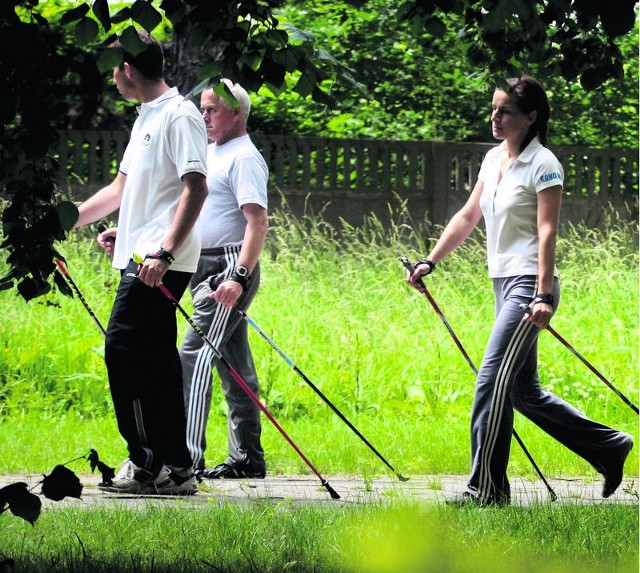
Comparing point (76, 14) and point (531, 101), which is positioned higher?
point (76, 14)

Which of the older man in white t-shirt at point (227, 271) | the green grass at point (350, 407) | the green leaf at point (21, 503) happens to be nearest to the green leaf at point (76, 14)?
the green grass at point (350, 407)

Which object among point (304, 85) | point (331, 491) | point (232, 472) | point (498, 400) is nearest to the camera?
point (304, 85)

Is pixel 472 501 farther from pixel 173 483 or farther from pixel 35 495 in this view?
pixel 35 495

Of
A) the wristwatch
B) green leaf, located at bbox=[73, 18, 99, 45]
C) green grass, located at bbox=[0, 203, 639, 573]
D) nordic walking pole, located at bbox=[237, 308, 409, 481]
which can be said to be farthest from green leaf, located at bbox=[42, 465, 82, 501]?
the wristwatch

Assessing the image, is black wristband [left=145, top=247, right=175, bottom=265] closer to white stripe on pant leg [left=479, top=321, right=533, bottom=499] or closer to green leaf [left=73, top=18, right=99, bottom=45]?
green leaf [left=73, top=18, right=99, bottom=45]

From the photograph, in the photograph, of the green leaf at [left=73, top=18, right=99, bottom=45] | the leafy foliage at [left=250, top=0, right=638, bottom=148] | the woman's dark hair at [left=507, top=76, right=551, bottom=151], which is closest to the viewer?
the green leaf at [left=73, top=18, right=99, bottom=45]

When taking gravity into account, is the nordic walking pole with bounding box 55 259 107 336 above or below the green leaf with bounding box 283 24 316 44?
below

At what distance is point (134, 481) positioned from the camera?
6133 millimetres

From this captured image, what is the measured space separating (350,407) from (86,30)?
4.70 metres

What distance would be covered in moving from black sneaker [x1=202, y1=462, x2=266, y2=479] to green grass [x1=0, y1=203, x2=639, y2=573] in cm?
31

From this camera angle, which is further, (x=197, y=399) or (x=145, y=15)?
(x=197, y=399)

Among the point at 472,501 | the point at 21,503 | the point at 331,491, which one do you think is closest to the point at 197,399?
the point at 331,491

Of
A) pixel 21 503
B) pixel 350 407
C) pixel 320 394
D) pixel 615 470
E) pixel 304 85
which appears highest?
pixel 304 85

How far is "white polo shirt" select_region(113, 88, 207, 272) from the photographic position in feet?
19.9
